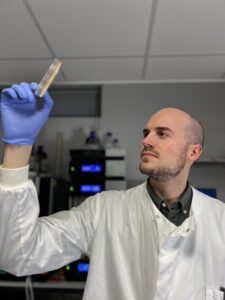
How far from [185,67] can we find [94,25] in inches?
35.4

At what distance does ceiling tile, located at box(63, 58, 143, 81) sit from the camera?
7.48 ft

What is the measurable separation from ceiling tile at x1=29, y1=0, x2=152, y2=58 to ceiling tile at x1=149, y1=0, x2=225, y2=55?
0.10 metres

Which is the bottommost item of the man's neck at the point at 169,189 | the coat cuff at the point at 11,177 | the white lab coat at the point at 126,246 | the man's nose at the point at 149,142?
the white lab coat at the point at 126,246

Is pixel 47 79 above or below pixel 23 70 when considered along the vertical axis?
below

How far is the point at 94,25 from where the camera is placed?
71.0 inches

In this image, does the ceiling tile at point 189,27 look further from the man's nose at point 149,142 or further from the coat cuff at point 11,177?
the coat cuff at point 11,177

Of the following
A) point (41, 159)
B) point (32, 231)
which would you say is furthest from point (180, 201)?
point (41, 159)

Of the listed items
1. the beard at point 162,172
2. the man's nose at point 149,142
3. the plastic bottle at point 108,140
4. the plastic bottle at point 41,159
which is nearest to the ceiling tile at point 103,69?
the plastic bottle at point 108,140

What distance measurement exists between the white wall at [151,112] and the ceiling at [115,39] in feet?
0.37

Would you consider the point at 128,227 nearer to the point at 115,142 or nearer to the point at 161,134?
the point at 161,134

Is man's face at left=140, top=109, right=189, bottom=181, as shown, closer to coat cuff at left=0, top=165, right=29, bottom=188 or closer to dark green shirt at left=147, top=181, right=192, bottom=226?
dark green shirt at left=147, top=181, right=192, bottom=226

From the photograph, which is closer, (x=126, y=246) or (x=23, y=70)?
(x=126, y=246)

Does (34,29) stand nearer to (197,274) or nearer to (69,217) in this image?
(69,217)

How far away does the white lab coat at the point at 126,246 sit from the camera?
93cm
